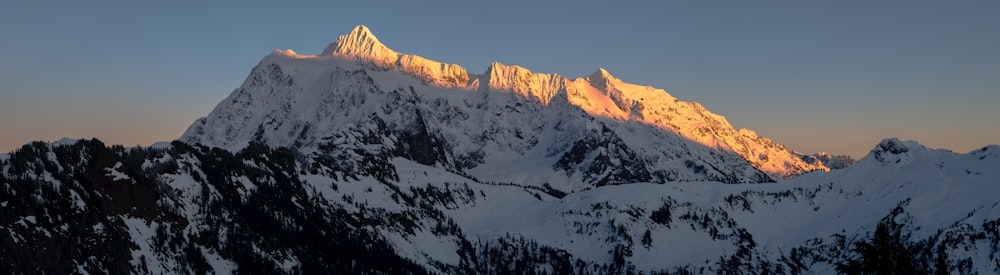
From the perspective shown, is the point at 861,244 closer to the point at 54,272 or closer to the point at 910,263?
the point at 910,263

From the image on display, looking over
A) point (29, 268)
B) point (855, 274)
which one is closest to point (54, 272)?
point (29, 268)

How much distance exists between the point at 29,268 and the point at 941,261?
18167 centimetres

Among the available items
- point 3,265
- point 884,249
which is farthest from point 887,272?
point 3,265

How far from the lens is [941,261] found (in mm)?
60969

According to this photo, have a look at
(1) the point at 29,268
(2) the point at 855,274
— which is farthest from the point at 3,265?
(2) the point at 855,274

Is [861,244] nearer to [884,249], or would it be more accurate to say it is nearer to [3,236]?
[884,249]

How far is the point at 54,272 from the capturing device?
199625mm

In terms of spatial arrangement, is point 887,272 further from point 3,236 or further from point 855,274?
point 3,236

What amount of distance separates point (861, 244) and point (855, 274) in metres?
2.32

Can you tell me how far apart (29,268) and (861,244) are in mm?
178372

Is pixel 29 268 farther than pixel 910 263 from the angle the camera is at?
Yes

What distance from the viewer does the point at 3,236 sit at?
199000 millimetres

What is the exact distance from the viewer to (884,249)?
60.2m

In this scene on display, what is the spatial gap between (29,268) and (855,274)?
582ft
